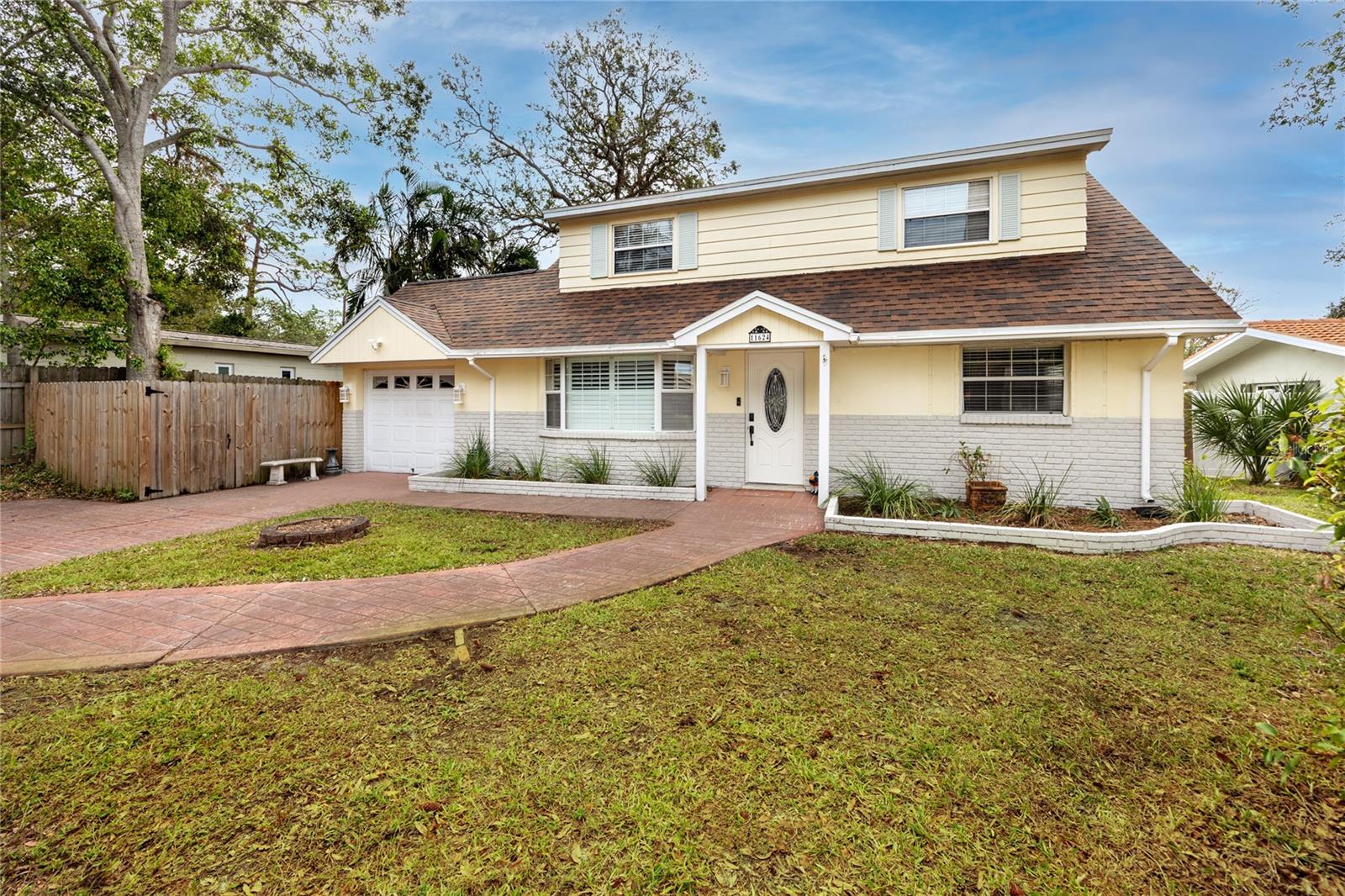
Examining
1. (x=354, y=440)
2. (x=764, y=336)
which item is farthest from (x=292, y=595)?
(x=354, y=440)

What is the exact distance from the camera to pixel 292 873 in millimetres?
2270

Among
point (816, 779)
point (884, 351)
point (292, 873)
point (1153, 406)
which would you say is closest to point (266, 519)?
point (292, 873)

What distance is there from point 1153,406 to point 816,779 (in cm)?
926

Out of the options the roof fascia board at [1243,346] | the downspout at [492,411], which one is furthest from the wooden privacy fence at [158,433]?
the roof fascia board at [1243,346]

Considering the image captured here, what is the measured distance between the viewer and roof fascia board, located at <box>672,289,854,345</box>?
9.15m

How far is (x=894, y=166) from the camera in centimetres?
1052

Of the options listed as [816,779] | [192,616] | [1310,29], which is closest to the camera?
[816,779]

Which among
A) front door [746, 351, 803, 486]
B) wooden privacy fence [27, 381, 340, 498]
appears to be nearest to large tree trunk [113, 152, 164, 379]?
wooden privacy fence [27, 381, 340, 498]

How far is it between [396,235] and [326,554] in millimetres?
16169

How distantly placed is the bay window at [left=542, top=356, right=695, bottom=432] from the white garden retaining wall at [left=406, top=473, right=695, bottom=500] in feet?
4.97

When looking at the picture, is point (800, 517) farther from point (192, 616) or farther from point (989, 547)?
point (192, 616)

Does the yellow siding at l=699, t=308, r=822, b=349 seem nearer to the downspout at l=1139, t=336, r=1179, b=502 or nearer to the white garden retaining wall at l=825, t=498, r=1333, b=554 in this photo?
the white garden retaining wall at l=825, t=498, r=1333, b=554

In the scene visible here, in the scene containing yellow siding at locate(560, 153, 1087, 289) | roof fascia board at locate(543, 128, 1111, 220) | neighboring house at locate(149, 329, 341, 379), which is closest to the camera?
roof fascia board at locate(543, 128, 1111, 220)

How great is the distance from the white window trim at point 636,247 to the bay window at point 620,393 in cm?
250
